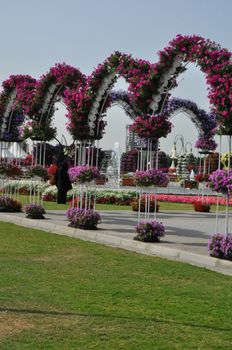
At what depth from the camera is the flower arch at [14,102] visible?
1912cm

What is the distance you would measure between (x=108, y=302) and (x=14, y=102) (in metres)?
14.4

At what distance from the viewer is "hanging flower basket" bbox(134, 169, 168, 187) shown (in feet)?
40.7

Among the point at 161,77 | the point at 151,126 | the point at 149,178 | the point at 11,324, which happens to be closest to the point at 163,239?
the point at 149,178

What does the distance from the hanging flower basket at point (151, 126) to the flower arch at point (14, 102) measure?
265 inches

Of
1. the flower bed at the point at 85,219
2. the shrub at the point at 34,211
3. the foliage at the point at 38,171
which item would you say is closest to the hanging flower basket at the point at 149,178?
the flower bed at the point at 85,219

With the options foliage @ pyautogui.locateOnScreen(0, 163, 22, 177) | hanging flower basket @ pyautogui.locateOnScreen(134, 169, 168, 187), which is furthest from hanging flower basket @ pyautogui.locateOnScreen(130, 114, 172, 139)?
foliage @ pyautogui.locateOnScreen(0, 163, 22, 177)

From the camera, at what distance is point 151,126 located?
1267 centimetres

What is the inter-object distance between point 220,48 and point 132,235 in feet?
15.9

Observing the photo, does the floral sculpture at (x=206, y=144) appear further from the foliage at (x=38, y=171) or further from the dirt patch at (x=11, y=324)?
the dirt patch at (x=11, y=324)

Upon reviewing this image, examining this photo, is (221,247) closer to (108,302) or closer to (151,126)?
(151,126)

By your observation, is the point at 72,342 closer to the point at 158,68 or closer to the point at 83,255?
the point at 83,255

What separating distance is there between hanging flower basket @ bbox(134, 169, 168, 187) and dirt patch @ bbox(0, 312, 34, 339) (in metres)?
6.46

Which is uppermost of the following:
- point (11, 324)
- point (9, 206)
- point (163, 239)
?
point (9, 206)

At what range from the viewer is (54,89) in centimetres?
1806
